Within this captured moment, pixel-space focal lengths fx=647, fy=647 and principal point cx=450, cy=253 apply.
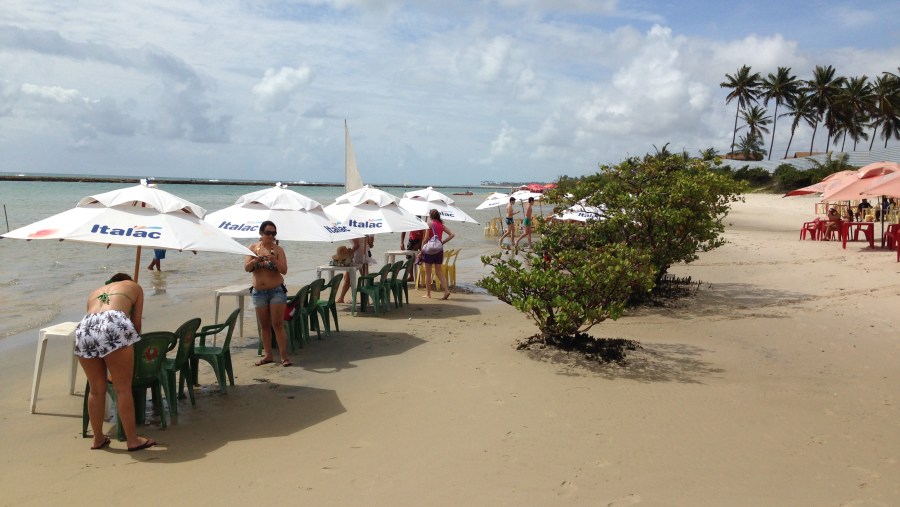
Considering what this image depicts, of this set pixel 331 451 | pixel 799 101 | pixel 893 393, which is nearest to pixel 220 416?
pixel 331 451

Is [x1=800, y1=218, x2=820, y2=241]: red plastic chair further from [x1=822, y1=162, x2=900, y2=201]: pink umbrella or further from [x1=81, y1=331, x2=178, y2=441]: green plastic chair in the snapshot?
[x1=81, y1=331, x2=178, y2=441]: green plastic chair

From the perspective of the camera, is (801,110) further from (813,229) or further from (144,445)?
(144,445)

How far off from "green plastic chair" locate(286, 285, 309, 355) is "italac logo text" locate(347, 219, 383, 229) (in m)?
2.13

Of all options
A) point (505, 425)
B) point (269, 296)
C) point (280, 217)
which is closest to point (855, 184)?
point (280, 217)

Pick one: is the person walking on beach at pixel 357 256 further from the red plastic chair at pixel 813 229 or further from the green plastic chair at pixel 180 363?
the red plastic chair at pixel 813 229

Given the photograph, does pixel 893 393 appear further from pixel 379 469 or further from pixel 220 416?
pixel 220 416

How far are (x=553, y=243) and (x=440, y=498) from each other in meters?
5.47

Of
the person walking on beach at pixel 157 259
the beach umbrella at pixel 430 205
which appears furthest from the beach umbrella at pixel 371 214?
the person walking on beach at pixel 157 259

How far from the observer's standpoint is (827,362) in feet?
23.0

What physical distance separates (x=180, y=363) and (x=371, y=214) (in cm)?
514

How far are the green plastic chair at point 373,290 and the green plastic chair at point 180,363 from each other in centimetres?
423

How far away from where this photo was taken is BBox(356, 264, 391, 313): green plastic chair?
9922 mm

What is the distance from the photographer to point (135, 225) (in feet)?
18.4

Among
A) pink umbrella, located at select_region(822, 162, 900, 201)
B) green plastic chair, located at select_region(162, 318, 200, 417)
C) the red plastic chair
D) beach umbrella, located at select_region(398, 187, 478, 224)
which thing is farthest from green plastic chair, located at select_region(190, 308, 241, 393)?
the red plastic chair
